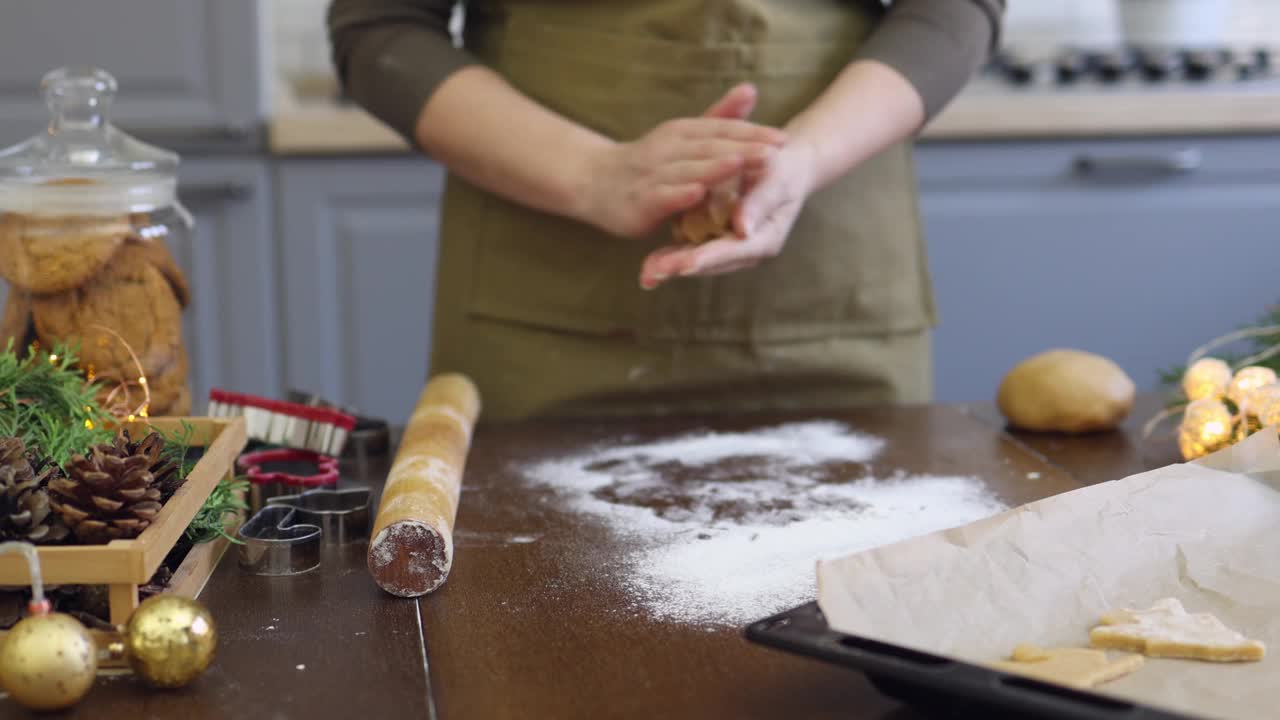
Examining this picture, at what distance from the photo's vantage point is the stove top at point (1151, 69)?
7.59 ft

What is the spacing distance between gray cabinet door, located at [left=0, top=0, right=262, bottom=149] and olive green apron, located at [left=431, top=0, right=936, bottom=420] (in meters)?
1.00

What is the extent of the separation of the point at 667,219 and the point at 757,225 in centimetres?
13

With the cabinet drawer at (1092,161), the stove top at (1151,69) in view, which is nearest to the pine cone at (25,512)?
the cabinet drawer at (1092,161)

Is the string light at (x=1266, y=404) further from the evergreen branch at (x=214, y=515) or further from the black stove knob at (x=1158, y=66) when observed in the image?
the black stove knob at (x=1158, y=66)

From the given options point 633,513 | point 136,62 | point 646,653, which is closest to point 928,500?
point 633,513

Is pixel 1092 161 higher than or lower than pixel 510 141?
lower

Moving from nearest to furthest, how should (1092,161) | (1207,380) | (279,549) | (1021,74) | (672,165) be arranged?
(279,549), (1207,380), (672,165), (1092,161), (1021,74)

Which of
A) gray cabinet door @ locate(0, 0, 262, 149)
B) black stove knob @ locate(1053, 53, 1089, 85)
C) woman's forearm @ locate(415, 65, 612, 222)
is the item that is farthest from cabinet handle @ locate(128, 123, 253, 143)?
black stove knob @ locate(1053, 53, 1089, 85)

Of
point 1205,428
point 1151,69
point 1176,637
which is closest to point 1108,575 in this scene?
point 1176,637

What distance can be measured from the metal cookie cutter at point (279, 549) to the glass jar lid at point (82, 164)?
0.22 meters

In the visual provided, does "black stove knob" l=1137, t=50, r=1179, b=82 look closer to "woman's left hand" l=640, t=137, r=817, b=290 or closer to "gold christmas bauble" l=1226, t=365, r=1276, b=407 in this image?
"woman's left hand" l=640, t=137, r=817, b=290

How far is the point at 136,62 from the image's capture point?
2.07 meters

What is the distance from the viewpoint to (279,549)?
0.64m

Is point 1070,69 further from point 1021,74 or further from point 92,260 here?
point 92,260
